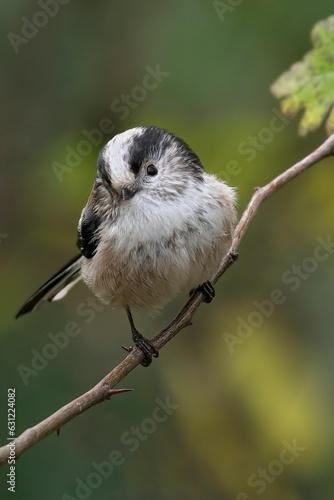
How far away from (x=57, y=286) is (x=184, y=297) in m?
0.93

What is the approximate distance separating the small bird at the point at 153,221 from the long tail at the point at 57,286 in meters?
0.56

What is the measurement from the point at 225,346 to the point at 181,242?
1252 mm

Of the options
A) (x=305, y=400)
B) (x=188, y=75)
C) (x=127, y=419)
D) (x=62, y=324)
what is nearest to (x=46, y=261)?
(x=62, y=324)

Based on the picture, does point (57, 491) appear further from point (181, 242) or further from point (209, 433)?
point (181, 242)

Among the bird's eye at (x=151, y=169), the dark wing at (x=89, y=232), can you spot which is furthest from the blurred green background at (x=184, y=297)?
the bird's eye at (x=151, y=169)

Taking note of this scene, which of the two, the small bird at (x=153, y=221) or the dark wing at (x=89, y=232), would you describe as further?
the dark wing at (x=89, y=232)

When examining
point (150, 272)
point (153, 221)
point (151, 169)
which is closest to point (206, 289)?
point (150, 272)

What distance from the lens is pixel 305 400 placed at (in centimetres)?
430

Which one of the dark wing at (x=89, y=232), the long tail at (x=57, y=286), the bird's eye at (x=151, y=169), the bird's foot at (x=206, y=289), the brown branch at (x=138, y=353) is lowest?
the bird's foot at (x=206, y=289)

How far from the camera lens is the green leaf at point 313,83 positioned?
347cm

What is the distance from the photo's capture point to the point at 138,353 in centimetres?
334

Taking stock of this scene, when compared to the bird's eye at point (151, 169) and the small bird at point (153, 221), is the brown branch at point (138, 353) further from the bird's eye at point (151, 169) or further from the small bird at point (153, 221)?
the bird's eye at point (151, 169)

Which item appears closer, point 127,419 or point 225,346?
point 127,419

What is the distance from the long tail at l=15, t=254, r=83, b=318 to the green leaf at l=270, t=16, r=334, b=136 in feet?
5.06
